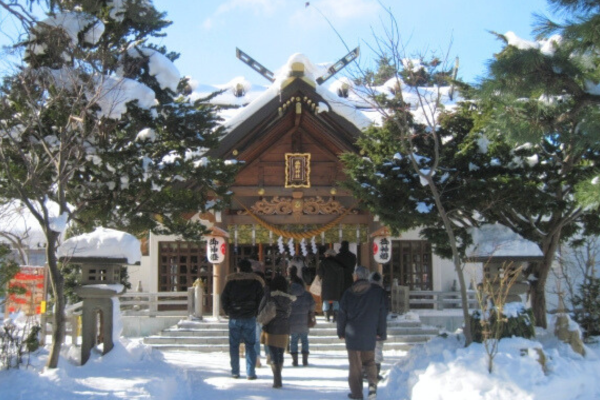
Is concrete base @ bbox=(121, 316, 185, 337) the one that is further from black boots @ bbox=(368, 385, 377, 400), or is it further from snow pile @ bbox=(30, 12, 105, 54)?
black boots @ bbox=(368, 385, 377, 400)

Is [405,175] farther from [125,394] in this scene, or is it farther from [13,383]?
Answer: [13,383]

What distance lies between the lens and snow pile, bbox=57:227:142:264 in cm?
875

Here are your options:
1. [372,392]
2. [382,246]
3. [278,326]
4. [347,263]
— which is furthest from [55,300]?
[382,246]

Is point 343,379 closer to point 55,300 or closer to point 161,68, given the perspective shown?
point 55,300

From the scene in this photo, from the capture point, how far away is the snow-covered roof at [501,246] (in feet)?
30.6

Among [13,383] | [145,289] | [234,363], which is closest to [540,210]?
[234,363]

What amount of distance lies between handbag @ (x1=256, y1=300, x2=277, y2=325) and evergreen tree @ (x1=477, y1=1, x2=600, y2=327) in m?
3.65

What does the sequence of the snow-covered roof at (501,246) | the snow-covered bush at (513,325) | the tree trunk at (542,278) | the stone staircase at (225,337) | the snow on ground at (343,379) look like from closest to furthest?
1. the snow on ground at (343,379)
2. the snow-covered bush at (513,325)
3. the snow-covered roof at (501,246)
4. the tree trunk at (542,278)
5. the stone staircase at (225,337)

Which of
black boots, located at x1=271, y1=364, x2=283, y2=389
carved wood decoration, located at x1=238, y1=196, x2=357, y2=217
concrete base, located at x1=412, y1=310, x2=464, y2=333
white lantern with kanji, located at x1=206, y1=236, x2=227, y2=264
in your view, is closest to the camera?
black boots, located at x1=271, y1=364, x2=283, y2=389

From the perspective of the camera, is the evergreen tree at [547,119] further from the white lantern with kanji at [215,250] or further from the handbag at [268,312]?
the white lantern with kanji at [215,250]

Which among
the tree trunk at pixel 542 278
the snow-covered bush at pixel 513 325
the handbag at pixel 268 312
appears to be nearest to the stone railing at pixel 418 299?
the tree trunk at pixel 542 278

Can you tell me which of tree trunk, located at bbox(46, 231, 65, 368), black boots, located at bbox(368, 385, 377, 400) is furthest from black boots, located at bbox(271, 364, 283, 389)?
tree trunk, located at bbox(46, 231, 65, 368)

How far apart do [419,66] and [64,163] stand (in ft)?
18.7

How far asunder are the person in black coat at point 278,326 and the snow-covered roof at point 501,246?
272cm
